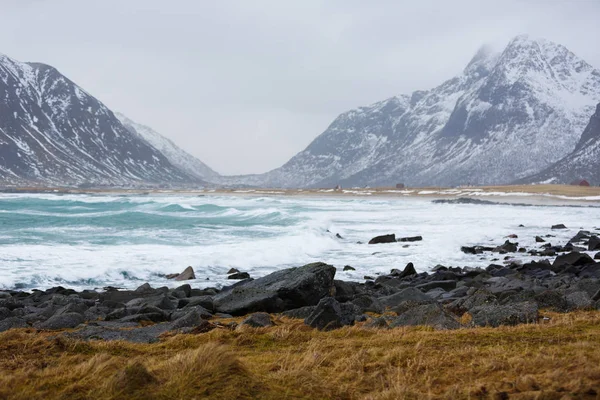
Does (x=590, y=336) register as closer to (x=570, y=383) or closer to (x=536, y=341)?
(x=536, y=341)

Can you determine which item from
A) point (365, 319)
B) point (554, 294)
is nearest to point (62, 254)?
point (365, 319)

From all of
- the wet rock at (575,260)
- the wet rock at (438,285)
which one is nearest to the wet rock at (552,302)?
the wet rock at (438,285)

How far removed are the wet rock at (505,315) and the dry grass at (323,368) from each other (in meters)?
1.49

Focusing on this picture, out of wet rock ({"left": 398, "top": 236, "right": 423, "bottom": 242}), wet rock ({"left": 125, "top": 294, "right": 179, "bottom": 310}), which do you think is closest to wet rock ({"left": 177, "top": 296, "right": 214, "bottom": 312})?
wet rock ({"left": 125, "top": 294, "right": 179, "bottom": 310})

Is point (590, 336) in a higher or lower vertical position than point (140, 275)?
higher

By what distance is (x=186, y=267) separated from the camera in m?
24.7

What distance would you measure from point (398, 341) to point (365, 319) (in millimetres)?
3938

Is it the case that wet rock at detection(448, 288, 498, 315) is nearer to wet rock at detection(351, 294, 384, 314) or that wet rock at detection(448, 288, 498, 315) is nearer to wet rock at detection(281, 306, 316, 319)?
wet rock at detection(351, 294, 384, 314)

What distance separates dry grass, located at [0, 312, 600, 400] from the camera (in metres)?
5.64

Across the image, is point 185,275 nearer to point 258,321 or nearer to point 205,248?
point 205,248

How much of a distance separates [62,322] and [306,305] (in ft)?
18.8

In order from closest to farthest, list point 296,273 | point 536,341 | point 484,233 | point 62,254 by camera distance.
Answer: point 536,341 < point 296,273 < point 62,254 < point 484,233

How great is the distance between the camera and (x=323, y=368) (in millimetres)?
6793

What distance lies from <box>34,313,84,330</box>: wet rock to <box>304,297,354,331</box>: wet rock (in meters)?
4.86
